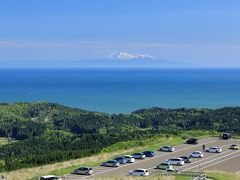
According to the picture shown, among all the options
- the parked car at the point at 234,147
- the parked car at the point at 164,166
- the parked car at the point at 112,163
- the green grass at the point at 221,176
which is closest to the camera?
the green grass at the point at 221,176

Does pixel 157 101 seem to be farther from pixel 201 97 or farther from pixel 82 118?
pixel 82 118

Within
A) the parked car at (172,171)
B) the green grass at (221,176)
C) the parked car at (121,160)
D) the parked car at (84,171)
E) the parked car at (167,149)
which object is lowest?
the green grass at (221,176)

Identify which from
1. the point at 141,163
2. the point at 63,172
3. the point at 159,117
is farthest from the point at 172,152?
the point at 159,117

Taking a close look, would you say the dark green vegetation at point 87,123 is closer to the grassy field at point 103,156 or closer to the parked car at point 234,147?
the grassy field at point 103,156

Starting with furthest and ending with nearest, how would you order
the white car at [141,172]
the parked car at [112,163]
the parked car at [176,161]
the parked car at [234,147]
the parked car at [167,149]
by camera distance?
the parked car at [234,147] → the parked car at [167,149] → the parked car at [176,161] → the parked car at [112,163] → the white car at [141,172]

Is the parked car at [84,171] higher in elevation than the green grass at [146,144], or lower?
lower

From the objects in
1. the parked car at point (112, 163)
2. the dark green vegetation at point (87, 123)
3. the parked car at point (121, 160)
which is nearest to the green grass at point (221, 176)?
the parked car at point (112, 163)

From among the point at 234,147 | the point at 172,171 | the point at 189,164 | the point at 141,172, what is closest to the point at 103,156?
the point at 189,164

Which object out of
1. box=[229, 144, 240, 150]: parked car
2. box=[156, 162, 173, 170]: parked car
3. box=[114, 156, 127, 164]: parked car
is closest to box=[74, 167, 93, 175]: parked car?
box=[114, 156, 127, 164]: parked car

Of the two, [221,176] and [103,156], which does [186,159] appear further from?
[221,176]
